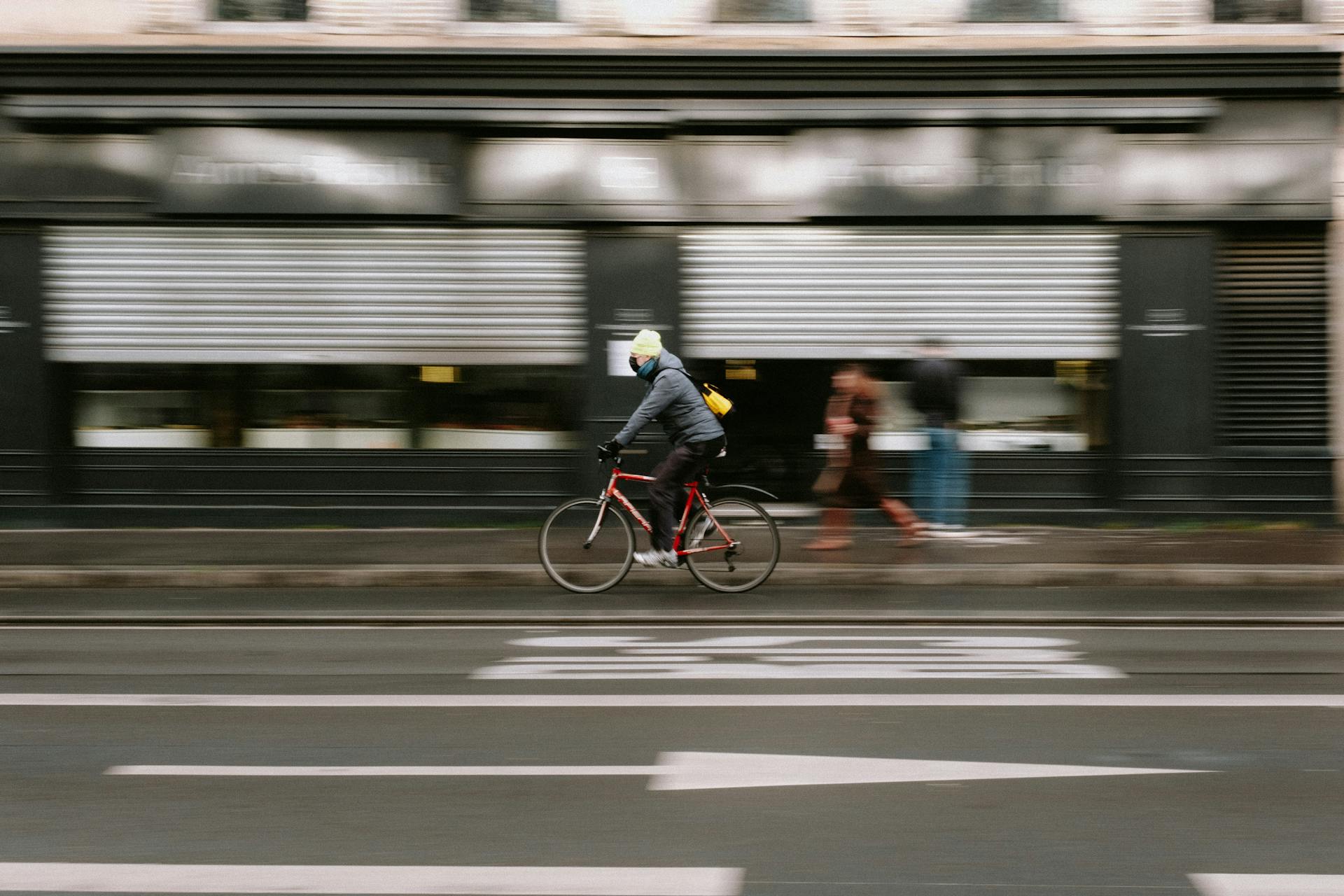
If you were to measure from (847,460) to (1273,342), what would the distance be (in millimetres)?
5016

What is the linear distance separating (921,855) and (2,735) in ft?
12.4

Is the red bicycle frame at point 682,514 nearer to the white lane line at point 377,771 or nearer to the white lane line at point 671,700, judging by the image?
the white lane line at point 671,700

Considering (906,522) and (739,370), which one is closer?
(906,522)

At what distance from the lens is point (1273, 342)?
13.7 metres

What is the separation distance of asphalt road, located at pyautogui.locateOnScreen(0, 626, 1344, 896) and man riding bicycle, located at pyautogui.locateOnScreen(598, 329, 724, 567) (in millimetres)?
1939

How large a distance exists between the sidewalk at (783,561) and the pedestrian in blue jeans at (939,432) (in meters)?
0.31

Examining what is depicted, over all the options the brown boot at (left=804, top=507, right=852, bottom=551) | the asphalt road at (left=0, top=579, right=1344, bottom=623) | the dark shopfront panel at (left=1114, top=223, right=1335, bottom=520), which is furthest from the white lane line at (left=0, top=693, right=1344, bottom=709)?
the dark shopfront panel at (left=1114, top=223, right=1335, bottom=520)

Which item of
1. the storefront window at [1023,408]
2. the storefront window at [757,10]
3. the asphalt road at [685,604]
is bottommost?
the asphalt road at [685,604]

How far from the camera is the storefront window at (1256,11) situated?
13.6 m

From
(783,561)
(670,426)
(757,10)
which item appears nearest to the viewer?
(670,426)

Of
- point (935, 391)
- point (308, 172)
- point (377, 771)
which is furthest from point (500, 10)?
point (377, 771)

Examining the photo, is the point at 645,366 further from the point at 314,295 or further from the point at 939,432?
the point at 314,295

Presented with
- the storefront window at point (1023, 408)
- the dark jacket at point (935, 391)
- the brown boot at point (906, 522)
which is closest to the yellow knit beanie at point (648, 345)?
the brown boot at point (906, 522)

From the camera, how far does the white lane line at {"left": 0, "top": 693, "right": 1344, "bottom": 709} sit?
6137 millimetres
